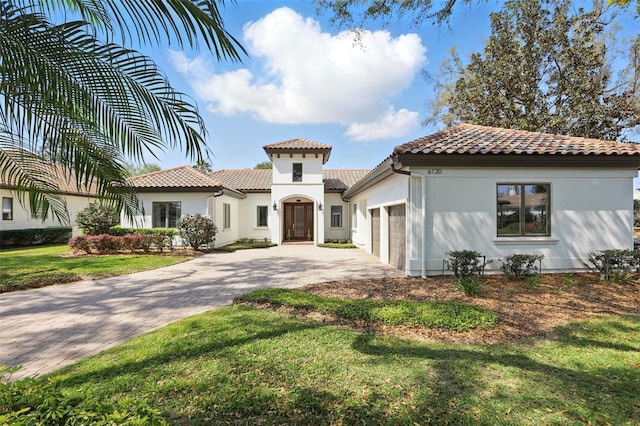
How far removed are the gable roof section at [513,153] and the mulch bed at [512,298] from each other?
3.39 m

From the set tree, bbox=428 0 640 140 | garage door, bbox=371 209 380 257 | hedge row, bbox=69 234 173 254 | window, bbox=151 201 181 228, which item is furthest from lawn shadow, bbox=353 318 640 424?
tree, bbox=428 0 640 140

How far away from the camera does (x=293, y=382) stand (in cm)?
348

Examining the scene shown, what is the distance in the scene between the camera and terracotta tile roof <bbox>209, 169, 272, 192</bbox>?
23.0m

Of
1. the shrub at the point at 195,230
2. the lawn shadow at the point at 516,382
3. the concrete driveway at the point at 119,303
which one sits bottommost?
the concrete driveway at the point at 119,303

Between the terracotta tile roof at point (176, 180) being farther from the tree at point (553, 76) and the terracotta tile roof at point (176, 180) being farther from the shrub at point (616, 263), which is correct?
the tree at point (553, 76)

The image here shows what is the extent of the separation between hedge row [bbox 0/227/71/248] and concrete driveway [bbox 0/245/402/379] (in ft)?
42.6

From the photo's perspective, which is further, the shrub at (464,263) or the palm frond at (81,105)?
the shrub at (464,263)

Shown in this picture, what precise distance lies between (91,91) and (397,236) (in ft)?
32.2

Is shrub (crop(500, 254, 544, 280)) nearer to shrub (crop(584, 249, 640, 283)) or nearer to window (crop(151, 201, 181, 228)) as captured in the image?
shrub (crop(584, 249, 640, 283))

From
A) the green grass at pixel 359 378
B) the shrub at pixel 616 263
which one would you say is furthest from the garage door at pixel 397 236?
the green grass at pixel 359 378

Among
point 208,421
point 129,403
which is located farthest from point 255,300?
point 129,403

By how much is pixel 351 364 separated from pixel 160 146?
11.2ft

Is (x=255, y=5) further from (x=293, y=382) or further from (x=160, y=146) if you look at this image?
(x=293, y=382)

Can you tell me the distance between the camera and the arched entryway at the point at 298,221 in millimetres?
22984
